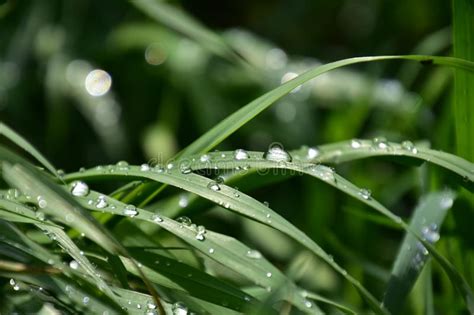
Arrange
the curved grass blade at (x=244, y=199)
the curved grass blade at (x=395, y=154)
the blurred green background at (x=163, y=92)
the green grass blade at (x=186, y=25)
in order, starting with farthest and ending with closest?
the blurred green background at (x=163, y=92) → the green grass blade at (x=186, y=25) → the curved grass blade at (x=395, y=154) → the curved grass blade at (x=244, y=199)

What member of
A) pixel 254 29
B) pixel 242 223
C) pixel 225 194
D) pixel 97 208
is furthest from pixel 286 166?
pixel 254 29

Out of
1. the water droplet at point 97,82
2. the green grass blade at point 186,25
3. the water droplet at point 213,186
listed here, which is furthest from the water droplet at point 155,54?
the water droplet at point 213,186

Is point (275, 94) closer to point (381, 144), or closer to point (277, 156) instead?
point (277, 156)

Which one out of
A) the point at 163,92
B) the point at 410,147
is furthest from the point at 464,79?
the point at 163,92

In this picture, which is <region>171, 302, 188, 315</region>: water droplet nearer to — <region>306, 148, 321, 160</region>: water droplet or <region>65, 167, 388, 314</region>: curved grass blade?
<region>65, 167, 388, 314</region>: curved grass blade

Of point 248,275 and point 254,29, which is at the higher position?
point 254,29

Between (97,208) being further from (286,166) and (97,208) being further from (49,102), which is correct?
(49,102)

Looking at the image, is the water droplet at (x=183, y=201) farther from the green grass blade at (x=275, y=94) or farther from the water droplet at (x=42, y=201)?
the water droplet at (x=42, y=201)
